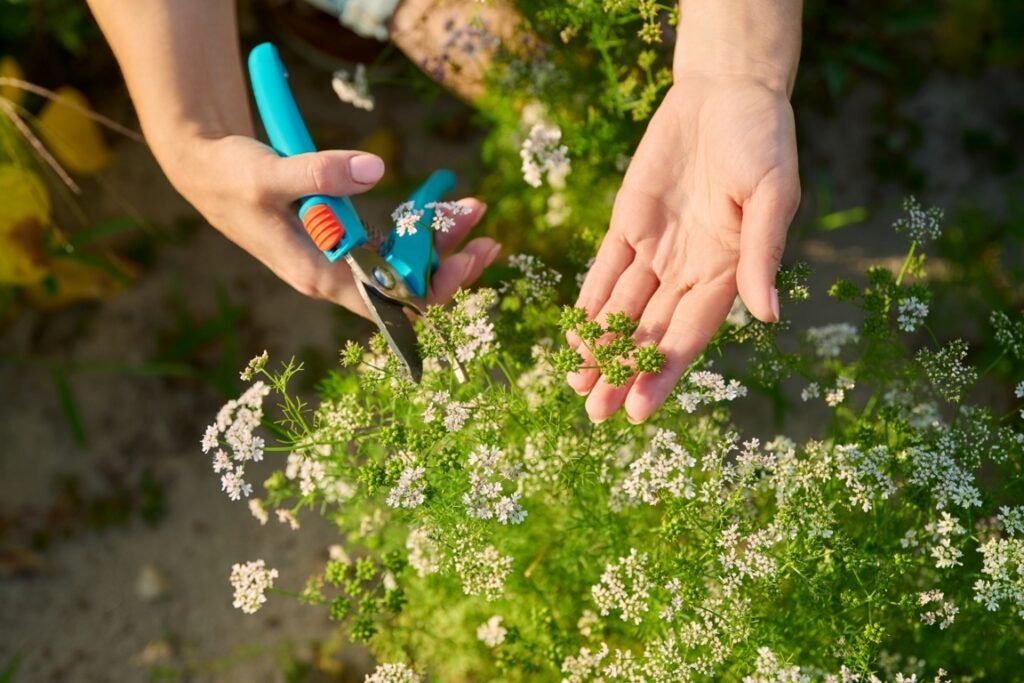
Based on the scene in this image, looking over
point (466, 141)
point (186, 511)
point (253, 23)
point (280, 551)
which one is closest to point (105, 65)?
point (253, 23)

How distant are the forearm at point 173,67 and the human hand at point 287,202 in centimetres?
7

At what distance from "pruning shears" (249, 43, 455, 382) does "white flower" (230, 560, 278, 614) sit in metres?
0.61

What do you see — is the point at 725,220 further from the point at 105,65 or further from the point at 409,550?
the point at 105,65

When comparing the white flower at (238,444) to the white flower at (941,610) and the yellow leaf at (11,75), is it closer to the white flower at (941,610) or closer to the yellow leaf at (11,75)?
the white flower at (941,610)

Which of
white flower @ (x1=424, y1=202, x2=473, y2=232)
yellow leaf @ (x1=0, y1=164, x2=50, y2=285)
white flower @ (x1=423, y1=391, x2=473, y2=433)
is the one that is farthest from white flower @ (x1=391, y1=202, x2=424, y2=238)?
yellow leaf @ (x1=0, y1=164, x2=50, y2=285)

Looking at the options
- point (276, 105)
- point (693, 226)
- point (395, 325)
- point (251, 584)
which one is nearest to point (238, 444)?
point (251, 584)

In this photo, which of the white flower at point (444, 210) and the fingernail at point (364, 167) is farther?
the fingernail at point (364, 167)

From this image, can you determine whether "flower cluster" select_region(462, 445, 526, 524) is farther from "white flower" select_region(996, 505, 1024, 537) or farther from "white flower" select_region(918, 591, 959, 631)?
"white flower" select_region(996, 505, 1024, 537)

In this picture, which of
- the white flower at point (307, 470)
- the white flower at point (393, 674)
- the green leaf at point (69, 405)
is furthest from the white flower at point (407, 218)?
the green leaf at point (69, 405)

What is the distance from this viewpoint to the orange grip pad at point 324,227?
7.67 ft

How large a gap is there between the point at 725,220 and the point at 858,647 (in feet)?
3.49

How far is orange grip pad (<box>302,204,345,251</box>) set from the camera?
2.34 m

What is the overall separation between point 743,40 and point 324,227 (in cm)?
124

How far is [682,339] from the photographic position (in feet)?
7.44
